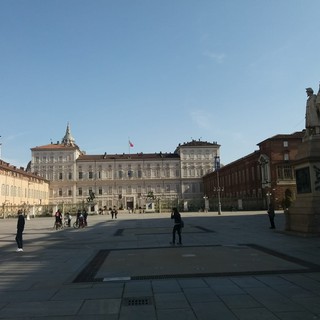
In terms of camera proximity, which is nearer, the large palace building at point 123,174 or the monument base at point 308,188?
the monument base at point 308,188

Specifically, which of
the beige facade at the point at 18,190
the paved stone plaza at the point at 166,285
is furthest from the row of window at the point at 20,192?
the paved stone plaza at the point at 166,285

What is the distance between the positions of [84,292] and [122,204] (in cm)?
10982

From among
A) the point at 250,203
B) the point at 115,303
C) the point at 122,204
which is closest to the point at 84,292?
the point at 115,303

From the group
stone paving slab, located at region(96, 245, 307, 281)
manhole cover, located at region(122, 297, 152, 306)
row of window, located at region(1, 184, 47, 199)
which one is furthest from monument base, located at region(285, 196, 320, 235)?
row of window, located at region(1, 184, 47, 199)

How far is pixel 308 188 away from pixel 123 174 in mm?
104109

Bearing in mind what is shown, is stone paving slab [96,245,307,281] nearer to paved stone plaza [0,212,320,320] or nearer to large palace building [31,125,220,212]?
paved stone plaza [0,212,320,320]

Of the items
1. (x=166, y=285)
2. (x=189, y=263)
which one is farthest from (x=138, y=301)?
(x=189, y=263)

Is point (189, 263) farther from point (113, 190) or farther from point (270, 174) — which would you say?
point (113, 190)

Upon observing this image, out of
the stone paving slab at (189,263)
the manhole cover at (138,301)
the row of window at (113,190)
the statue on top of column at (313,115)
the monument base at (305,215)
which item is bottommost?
the manhole cover at (138,301)

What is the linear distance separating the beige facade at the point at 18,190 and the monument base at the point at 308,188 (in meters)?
55.2

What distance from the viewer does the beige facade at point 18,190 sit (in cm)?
7379

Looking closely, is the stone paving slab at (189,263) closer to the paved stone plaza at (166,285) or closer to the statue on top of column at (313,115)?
the paved stone plaza at (166,285)

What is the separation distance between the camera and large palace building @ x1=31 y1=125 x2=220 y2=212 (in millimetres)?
118000

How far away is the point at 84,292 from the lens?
7.58 m
